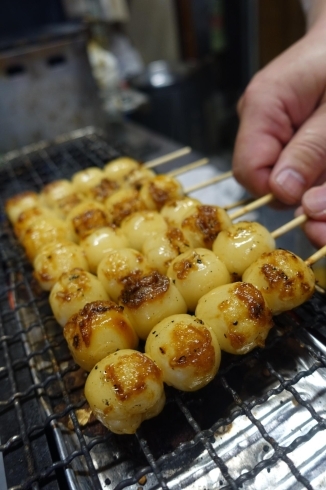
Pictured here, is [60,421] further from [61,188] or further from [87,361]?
[61,188]

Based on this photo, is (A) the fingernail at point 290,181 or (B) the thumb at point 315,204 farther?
(A) the fingernail at point 290,181

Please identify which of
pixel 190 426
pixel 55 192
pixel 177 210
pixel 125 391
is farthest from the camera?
pixel 55 192

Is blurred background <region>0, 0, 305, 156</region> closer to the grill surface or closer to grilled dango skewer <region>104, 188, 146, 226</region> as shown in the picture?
grilled dango skewer <region>104, 188, 146, 226</region>

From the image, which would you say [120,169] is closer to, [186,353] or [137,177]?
[137,177]

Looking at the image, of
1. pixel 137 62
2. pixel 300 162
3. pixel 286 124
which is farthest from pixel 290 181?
pixel 137 62

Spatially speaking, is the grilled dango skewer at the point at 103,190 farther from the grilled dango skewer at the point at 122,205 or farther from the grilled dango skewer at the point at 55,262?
the grilled dango skewer at the point at 55,262

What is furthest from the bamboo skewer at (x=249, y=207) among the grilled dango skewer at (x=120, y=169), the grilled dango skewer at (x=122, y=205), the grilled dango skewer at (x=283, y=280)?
the grilled dango skewer at (x=120, y=169)
